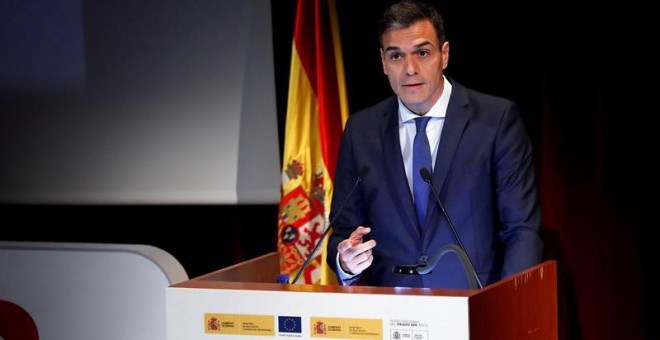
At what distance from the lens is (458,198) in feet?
8.66

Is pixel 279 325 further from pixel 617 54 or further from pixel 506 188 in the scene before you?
pixel 617 54

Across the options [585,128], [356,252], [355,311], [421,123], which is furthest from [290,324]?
[585,128]

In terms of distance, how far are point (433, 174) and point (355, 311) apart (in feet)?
2.84

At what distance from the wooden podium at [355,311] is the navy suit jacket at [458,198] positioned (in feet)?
1.72

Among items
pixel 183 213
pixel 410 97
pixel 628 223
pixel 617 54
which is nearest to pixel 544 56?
pixel 617 54

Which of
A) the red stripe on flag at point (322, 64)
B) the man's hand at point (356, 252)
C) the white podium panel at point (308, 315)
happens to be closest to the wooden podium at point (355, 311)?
the white podium panel at point (308, 315)

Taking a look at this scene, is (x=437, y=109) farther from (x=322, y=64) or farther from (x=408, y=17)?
(x=322, y=64)

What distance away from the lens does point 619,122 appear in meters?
3.53

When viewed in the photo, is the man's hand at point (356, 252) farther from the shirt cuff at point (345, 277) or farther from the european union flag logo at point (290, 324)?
the european union flag logo at point (290, 324)

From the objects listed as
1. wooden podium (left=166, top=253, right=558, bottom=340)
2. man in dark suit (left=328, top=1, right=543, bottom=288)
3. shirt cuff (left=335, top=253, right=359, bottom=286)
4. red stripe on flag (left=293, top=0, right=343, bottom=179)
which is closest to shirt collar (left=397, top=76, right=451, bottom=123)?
man in dark suit (left=328, top=1, right=543, bottom=288)

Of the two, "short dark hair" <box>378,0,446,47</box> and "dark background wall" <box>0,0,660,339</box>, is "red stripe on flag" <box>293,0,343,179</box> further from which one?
"short dark hair" <box>378,0,446,47</box>

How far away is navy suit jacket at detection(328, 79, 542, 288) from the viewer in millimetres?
2609

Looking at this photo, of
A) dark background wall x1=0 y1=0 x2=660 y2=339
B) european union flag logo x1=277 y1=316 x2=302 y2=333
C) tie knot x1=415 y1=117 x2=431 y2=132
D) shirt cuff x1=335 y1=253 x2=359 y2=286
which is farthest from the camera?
dark background wall x1=0 y1=0 x2=660 y2=339

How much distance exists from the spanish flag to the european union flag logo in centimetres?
196
